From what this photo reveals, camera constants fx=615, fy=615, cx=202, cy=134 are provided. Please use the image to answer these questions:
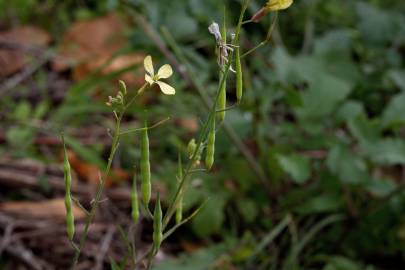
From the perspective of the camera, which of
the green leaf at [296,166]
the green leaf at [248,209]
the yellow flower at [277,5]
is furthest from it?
the green leaf at [248,209]

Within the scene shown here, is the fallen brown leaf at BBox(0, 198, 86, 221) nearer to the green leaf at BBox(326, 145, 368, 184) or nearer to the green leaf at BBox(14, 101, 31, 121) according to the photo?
the green leaf at BBox(14, 101, 31, 121)

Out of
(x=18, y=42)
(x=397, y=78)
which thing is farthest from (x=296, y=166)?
(x=18, y=42)

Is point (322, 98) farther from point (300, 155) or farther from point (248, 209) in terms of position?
point (248, 209)

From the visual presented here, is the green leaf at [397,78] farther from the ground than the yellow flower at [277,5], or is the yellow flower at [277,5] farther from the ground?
the yellow flower at [277,5]

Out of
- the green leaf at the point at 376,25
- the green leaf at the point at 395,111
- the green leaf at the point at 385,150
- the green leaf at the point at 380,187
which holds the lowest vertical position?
the green leaf at the point at 380,187

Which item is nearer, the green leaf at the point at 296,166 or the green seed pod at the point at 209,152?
the green seed pod at the point at 209,152

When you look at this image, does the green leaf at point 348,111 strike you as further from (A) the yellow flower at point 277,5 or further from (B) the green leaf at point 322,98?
(A) the yellow flower at point 277,5

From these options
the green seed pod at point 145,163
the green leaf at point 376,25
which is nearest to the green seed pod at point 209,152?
the green seed pod at point 145,163
